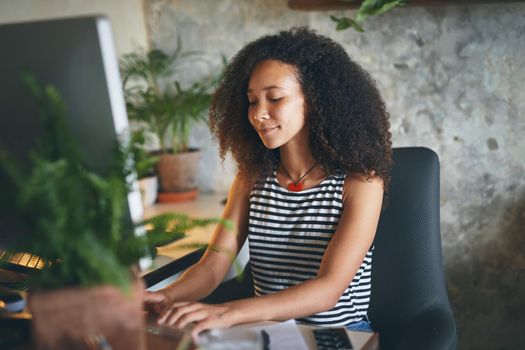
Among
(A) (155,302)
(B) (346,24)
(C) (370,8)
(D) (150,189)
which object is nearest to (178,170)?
(D) (150,189)

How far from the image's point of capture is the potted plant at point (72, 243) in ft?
2.89

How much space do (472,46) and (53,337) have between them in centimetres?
190

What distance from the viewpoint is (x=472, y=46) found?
7.74ft

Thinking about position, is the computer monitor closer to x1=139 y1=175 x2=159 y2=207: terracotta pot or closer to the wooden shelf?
the wooden shelf

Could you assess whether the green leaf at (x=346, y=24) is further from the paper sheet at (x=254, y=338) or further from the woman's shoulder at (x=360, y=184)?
the paper sheet at (x=254, y=338)

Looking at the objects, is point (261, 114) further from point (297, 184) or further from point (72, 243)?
point (72, 243)

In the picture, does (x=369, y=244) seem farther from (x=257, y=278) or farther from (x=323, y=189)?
(x=257, y=278)

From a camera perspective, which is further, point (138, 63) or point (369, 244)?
point (138, 63)

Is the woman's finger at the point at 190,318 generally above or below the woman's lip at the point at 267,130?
below

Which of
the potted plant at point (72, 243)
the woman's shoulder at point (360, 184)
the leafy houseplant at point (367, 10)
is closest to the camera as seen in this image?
the potted plant at point (72, 243)

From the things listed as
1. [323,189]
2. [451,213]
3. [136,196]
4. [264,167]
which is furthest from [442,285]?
[136,196]

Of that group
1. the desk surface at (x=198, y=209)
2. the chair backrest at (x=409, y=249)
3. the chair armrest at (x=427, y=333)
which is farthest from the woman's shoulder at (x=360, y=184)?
the desk surface at (x=198, y=209)

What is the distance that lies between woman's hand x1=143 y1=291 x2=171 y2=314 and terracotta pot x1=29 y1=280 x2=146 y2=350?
41 centimetres

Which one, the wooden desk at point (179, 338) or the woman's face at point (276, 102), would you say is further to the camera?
the woman's face at point (276, 102)
